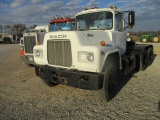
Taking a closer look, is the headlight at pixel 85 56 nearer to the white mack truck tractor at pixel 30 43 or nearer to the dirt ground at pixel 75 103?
the dirt ground at pixel 75 103


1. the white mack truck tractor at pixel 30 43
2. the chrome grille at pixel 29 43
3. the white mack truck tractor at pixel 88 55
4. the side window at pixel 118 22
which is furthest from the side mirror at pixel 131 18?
the chrome grille at pixel 29 43

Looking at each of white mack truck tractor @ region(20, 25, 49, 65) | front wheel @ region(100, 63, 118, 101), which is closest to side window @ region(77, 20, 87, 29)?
front wheel @ region(100, 63, 118, 101)

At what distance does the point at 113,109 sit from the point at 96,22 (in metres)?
2.90

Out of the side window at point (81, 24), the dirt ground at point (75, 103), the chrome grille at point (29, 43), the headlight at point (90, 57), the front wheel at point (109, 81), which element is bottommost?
the dirt ground at point (75, 103)

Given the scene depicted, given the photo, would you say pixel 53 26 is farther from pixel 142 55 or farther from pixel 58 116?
pixel 58 116

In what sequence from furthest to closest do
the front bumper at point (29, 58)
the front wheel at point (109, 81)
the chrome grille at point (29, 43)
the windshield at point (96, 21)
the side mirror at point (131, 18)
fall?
1. the chrome grille at point (29, 43)
2. the front bumper at point (29, 58)
3. the side mirror at point (131, 18)
4. the windshield at point (96, 21)
5. the front wheel at point (109, 81)

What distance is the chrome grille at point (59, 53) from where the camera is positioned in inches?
165

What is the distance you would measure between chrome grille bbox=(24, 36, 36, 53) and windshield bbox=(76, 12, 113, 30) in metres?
3.08

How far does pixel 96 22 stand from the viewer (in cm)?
556

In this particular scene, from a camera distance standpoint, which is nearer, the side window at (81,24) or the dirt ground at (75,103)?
the dirt ground at (75,103)

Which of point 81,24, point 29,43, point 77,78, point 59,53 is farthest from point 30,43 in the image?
point 77,78

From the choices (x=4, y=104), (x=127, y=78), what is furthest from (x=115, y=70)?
(x=4, y=104)

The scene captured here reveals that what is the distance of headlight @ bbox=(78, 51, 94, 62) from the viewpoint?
384 cm

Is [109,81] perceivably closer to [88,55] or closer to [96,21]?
[88,55]
